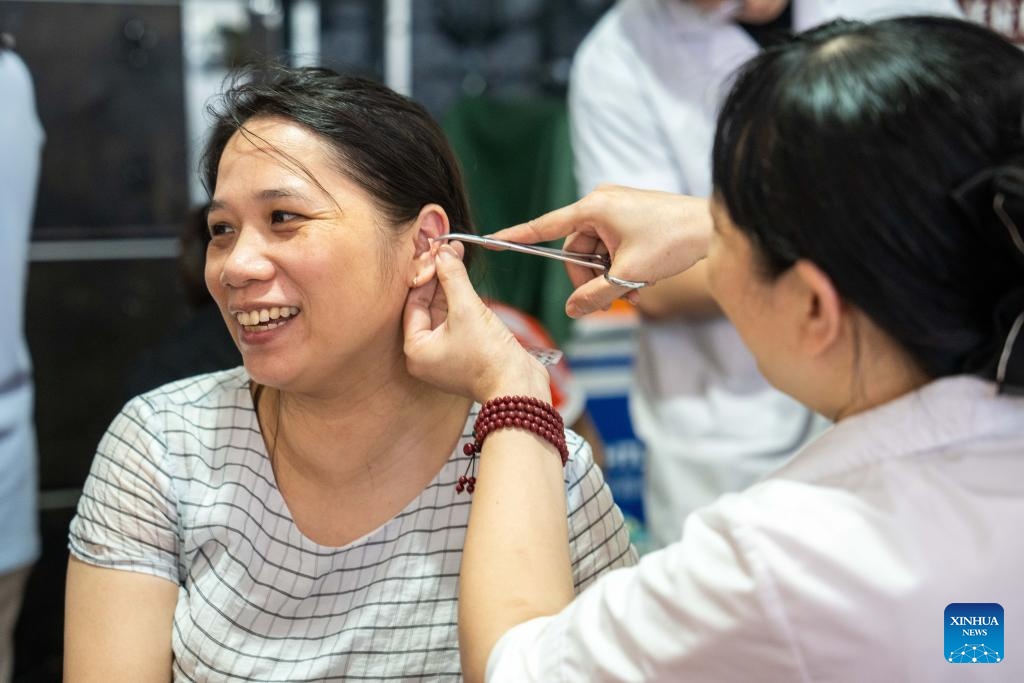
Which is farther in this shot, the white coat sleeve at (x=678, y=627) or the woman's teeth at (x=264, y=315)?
the woman's teeth at (x=264, y=315)

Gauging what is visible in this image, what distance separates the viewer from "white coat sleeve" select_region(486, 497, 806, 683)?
33.5 inches

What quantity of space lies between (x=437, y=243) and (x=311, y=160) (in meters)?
0.18

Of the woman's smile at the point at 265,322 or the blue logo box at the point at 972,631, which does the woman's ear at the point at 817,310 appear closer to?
the blue logo box at the point at 972,631

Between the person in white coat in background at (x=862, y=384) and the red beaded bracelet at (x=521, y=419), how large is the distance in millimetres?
203

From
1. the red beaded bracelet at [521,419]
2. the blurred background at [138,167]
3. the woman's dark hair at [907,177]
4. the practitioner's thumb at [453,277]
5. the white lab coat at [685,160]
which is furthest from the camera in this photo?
the blurred background at [138,167]

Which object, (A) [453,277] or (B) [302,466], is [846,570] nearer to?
(A) [453,277]

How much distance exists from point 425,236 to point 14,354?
0.98m

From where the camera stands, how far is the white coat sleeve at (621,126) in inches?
72.2

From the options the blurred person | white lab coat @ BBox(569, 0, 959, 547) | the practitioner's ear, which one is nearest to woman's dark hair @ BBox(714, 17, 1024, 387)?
the practitioner's ear

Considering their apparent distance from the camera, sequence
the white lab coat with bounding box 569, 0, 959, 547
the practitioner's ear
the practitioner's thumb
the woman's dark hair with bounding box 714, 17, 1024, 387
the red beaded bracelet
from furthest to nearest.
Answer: the white lab coat with bounding box 569, 0, 959, 547 → the practitioner's ear → the practitioner's thumb → the red beaded bracelet → the woman's dark hair with bounding box 714, 17, 1024, 387

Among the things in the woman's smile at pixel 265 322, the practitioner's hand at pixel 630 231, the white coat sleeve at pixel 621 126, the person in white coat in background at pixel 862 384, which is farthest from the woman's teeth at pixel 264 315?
the white coat sleeve at pixel 621 126

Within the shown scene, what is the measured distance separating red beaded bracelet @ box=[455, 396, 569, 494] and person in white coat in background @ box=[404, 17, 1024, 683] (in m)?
0.20

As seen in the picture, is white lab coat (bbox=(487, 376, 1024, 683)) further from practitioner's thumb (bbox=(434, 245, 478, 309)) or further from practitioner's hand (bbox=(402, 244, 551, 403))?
practitioner's thumb (bbox=(434, 245, 478, 309))

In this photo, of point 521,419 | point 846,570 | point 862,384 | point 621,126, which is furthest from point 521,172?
point 846,570
